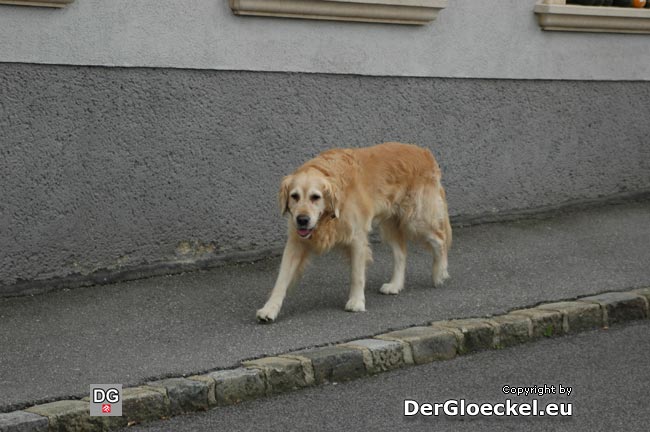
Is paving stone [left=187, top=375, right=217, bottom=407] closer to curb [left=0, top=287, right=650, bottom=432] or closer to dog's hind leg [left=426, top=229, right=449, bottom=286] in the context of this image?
curb [left=0, top=287, right=650, bottom=432]

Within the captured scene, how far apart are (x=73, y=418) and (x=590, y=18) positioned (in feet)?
22.5

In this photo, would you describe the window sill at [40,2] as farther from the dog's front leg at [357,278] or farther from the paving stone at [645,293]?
the paving stone at [645,293]

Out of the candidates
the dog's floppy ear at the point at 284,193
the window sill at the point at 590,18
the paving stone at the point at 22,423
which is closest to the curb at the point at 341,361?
the paving stone at the point at 22,423

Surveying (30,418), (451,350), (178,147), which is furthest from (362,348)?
(178,147)

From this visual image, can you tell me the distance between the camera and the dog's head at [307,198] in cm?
714

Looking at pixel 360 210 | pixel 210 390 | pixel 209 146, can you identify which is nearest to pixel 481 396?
pixel 210 390

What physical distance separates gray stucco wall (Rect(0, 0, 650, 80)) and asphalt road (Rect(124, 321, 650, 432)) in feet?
10.2

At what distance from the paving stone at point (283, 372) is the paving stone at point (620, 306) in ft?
8.09

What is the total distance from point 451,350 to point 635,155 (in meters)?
5.05

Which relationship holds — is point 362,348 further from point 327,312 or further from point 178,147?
point 178,147

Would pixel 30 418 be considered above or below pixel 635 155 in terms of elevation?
below

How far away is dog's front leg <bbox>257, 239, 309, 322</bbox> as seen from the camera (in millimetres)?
7362

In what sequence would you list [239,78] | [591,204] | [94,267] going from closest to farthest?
[94,267] → [239,78] → [591,204]

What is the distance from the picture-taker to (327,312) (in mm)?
7621
